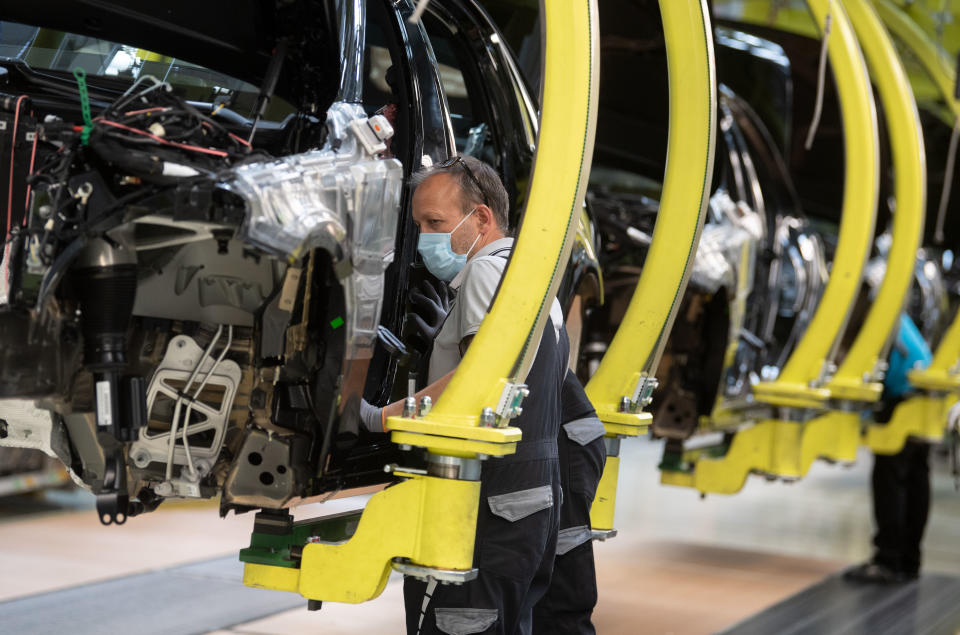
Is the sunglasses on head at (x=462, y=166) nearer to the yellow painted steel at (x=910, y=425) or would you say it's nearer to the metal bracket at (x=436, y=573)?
the metal bracket at (x=436, y=573)

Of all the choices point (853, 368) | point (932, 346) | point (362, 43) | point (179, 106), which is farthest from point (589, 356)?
point (932, 346)

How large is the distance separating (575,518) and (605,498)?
4.8 inches

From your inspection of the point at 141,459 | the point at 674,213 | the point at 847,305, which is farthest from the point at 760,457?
the point at 141,459

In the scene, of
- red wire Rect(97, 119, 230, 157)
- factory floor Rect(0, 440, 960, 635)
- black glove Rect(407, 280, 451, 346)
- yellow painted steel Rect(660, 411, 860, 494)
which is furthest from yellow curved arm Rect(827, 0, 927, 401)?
red wire Rect(97, 119, 230, 157)

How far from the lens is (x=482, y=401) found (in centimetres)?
288

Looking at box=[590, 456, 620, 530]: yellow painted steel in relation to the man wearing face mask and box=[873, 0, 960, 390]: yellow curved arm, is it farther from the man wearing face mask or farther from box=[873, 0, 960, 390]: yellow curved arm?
box=[873, 0, 960, 390]: yellow curved arm

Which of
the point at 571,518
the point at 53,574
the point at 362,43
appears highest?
the point at 362,43

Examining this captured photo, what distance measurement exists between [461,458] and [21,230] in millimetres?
1121

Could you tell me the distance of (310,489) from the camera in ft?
9.67

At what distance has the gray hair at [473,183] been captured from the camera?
3256 millimetres

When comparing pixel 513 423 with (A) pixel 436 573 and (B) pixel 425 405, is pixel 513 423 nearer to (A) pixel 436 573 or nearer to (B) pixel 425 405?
(B) pixel 425 405

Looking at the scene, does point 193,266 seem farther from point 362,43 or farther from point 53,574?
point 53,574

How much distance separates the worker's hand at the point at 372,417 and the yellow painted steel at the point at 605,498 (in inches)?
43.6

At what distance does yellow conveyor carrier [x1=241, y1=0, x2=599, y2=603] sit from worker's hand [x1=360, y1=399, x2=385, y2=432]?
234mm
